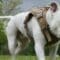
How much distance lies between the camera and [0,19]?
6.34 m

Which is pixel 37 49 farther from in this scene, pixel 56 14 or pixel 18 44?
pixel 18 44

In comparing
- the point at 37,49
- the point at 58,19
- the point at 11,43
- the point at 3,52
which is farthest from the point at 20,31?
the point at 3,52

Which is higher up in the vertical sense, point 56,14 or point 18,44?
point 56,14

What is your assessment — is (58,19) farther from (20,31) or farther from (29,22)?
(20,31)

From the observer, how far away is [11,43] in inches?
215

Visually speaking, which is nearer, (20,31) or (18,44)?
(20,31)

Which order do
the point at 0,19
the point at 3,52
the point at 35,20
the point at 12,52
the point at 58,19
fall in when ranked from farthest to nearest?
1. the point at 3,52
2. the point at 0,19
3. the point at 12,52
4. the point at 35,20
5. the point at 58,19

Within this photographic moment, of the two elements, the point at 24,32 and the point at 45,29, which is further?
the point at 24,32

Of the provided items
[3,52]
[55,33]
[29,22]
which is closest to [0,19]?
[3,52]

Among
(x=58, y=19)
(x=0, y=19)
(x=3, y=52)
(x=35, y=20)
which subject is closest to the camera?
(x=58, y=19)

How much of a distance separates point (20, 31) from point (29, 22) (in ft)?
1.53

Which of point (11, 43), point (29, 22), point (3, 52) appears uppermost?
point (29, 22)

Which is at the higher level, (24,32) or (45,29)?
(45,29)

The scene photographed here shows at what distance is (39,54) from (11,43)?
0.98m
